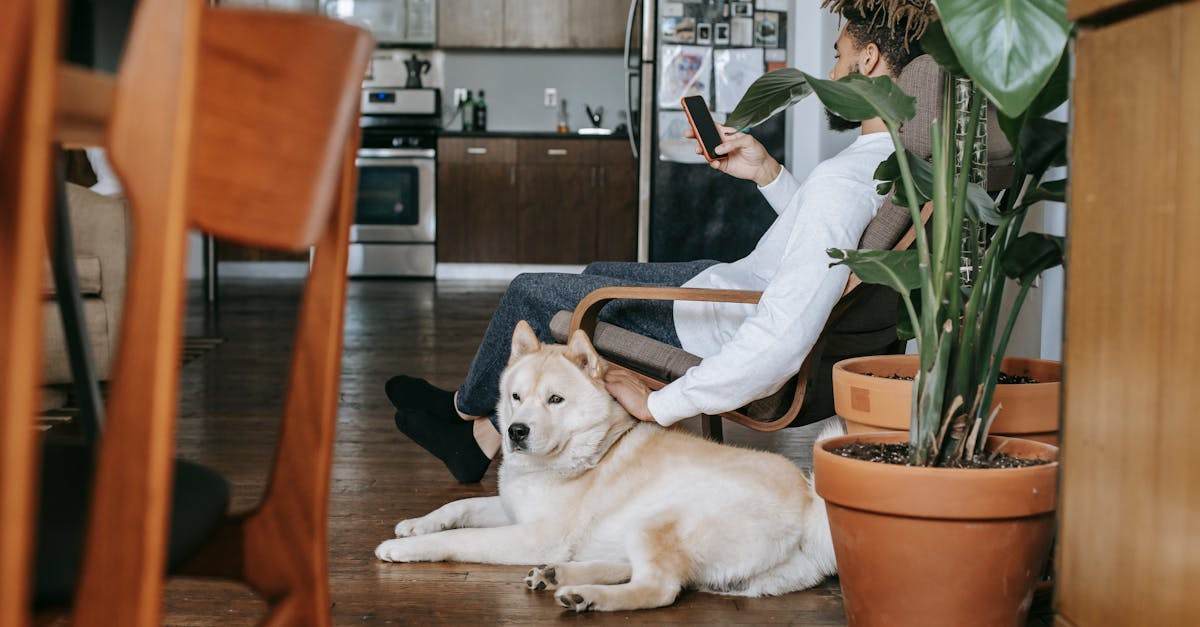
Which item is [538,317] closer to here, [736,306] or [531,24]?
[736,306]

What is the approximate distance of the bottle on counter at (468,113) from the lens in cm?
850

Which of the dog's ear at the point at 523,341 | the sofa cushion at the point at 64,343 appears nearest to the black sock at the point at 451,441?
the dog's ear at the point at 523,341

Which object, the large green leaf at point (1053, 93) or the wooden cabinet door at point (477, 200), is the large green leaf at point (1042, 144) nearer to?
the large green leaf at point (1053, 93)

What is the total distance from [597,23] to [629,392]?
21.8ft

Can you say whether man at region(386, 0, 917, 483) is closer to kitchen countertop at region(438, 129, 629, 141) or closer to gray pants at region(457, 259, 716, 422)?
gray pants at region(457, 259, 716, 422)

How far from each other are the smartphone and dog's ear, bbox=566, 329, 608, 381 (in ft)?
2.02

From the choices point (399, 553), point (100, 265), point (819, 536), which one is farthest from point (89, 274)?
point (819, 536)

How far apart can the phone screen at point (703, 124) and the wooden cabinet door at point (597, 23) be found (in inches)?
237

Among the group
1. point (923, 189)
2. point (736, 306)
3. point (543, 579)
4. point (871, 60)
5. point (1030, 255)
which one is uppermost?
point (871, 60)

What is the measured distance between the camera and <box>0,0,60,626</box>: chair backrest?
0.48 meters

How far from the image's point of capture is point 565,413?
2.06 metres

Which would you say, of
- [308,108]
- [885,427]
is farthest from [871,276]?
[308,108]

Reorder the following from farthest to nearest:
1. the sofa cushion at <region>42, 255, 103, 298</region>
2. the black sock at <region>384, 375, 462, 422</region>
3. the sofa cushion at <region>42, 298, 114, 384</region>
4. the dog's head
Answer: the sofa cushion at <region>42, 255, 103, 298</region>, the sofa cushion at <region>42, 298, 114, 384</region>, the black sock at <region>384, 375, 462, 422</region>, the dog's head

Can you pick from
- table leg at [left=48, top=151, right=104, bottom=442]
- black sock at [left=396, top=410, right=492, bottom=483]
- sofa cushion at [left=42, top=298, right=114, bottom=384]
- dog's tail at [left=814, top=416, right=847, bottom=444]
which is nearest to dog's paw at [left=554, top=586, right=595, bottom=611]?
dog's tail at [left=814, top=416, right=847, bottom=444]
